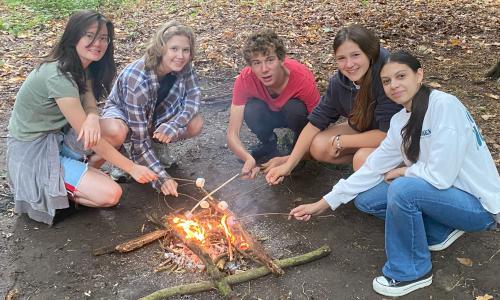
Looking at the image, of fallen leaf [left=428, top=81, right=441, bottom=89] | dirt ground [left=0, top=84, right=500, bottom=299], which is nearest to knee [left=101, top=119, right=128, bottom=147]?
dirt ground [left=0, top=84, right=500, bottom=299]

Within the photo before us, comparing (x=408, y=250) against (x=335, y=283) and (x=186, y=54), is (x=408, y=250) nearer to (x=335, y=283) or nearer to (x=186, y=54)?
(x=335, y=283)

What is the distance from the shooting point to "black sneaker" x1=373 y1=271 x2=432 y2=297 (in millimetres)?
2635

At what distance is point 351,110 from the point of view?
342 centimetres

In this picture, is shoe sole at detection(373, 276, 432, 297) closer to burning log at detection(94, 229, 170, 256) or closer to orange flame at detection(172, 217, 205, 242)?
orange flame at detection(172, 217, 205, 242)

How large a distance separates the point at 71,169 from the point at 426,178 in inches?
98.7

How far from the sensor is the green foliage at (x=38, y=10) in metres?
8.92

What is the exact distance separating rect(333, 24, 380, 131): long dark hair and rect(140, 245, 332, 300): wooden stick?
1015mm

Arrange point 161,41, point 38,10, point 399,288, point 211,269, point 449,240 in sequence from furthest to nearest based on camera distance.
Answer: point 38,10 < point 161,41 < point 449,240 < point 211,269 < point 399,288

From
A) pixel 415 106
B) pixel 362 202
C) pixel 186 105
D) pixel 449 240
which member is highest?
pixel 415 106

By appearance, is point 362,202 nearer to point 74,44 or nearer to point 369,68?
point 369,68

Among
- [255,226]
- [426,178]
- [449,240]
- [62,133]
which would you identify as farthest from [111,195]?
[449,240]

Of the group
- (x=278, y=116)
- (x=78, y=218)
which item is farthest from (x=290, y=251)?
(x=78, y=218)

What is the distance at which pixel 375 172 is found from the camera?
9.60 ft

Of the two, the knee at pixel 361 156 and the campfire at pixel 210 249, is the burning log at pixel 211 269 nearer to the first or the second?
the campfire at pixel 210 249
